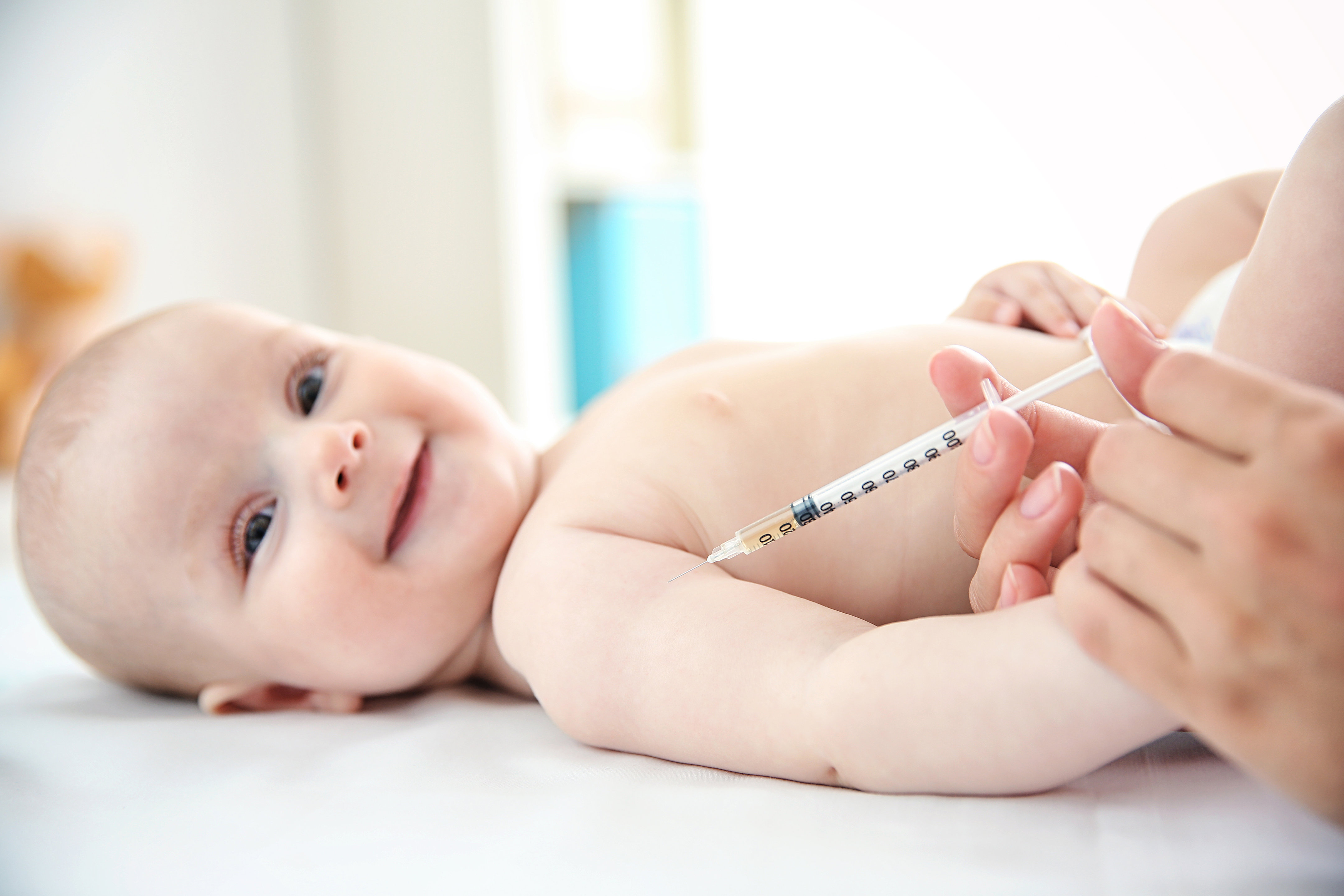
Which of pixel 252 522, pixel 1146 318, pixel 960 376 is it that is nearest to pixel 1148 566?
pixel 960 376

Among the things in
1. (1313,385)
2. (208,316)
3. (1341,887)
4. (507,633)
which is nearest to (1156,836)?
(1341,887)

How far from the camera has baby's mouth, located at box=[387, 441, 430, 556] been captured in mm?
911

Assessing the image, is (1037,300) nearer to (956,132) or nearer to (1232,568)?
(1232,568)

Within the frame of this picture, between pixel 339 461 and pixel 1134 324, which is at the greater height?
pixel 1134 324

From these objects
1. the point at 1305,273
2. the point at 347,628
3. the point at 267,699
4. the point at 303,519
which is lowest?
the point at 267,699

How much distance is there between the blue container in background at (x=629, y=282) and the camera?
385 cm

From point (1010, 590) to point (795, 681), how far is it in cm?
15

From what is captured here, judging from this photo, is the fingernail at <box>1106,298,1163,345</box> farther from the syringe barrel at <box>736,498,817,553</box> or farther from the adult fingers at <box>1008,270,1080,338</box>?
the adult fingers at <box>1008,270,1080,338</box>

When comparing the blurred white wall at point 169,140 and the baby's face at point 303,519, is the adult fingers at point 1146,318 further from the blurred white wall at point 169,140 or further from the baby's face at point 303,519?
the blurred white wall at point 169,140

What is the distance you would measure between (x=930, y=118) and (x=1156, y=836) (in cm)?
328

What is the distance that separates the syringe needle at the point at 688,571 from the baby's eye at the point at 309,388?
0.50 metres

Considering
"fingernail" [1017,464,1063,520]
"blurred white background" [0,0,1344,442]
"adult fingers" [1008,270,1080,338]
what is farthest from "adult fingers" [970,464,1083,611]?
"blurred white background" [0,0,1344,442]

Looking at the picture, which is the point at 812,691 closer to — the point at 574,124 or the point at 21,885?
the point at 21,885

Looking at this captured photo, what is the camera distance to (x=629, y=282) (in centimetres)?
389
